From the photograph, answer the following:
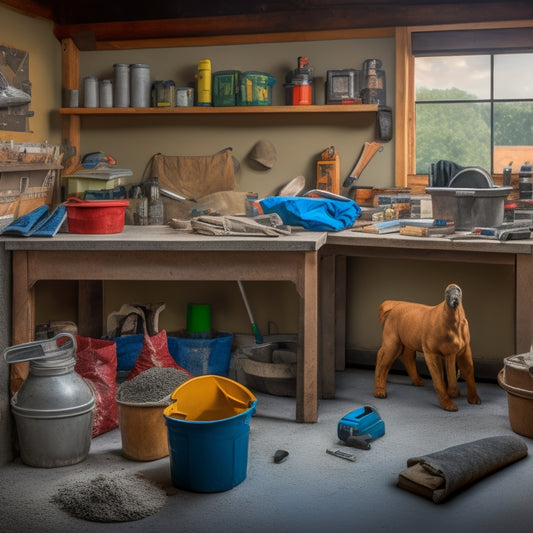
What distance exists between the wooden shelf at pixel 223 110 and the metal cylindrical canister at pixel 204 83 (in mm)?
70

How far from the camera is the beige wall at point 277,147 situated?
4.86 metres

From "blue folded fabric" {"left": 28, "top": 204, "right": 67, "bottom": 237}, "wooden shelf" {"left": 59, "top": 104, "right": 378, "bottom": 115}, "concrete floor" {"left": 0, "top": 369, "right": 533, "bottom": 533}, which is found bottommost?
"concrete floor" {"left": 0, "top": 369, "right": 533, "bottom": 533}

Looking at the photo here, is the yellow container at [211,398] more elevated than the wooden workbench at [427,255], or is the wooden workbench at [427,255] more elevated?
the wooden workbench at [427,255]

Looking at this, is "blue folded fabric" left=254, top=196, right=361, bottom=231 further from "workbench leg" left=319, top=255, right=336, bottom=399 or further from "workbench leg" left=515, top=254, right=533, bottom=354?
"workbench leg" left=515, top=254, right=533, bottom=354

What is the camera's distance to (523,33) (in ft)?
15.4

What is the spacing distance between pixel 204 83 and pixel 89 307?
65.3 inches

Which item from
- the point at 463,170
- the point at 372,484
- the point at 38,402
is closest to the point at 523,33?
the point at 463,170

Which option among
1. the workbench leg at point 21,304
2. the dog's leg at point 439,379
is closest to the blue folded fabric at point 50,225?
the workbench leg at point 21,304

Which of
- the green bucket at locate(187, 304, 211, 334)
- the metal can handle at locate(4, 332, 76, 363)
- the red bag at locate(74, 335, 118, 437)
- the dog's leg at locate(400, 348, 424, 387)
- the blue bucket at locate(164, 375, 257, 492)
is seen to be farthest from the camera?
the green bucket at locate(187, 304, 211, 334)

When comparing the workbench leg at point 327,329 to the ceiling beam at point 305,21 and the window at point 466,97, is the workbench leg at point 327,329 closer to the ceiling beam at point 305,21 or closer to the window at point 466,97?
the window at point 466,97

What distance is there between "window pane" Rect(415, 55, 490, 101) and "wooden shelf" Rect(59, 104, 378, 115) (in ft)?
1.31

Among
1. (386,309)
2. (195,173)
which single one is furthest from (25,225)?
(386,309)

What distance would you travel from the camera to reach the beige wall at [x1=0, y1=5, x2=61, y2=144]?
4.67m

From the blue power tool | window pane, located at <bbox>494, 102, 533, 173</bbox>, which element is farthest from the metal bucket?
window pane, located at <bbox>494, 102, 533, 173</bbox>
